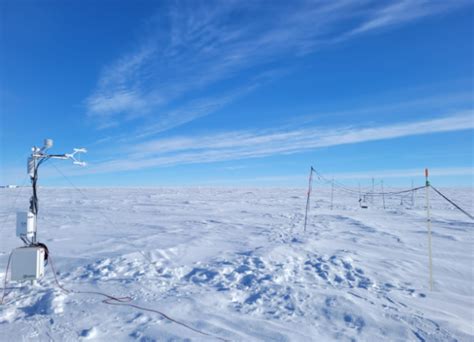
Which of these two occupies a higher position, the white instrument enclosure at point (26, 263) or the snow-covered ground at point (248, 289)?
the white instrument enclosure at point (26, 263)

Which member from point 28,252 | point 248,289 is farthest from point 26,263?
point 248,289

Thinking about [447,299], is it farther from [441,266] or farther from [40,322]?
[40,322]

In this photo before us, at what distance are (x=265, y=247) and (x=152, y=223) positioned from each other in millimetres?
6412

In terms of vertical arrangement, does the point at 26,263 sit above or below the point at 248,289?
above

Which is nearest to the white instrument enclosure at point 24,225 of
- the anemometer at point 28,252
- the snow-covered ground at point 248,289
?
the anemometer at point 28,252

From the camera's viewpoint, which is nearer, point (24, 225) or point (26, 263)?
point (26, 263)

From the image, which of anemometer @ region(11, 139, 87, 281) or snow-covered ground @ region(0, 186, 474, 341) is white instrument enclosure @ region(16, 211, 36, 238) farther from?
snow-covered ground @ region(0, 186, 474, 341)

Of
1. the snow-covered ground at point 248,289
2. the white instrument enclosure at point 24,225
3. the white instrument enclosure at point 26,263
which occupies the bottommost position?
the snow-covered ground at point 248,289

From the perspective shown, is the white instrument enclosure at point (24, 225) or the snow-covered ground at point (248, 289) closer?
the snow-covered ground at point (248, 289)

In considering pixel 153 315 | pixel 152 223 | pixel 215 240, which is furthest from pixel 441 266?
pixel 152 223

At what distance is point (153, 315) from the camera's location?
416 cm

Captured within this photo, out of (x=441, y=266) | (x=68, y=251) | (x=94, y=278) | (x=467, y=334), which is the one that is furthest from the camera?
(x=68, y=251)

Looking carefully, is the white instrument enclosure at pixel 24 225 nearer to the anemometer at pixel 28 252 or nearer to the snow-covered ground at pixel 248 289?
the anemometer at pixel 28 252

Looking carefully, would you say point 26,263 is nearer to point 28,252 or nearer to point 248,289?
point 28,252
